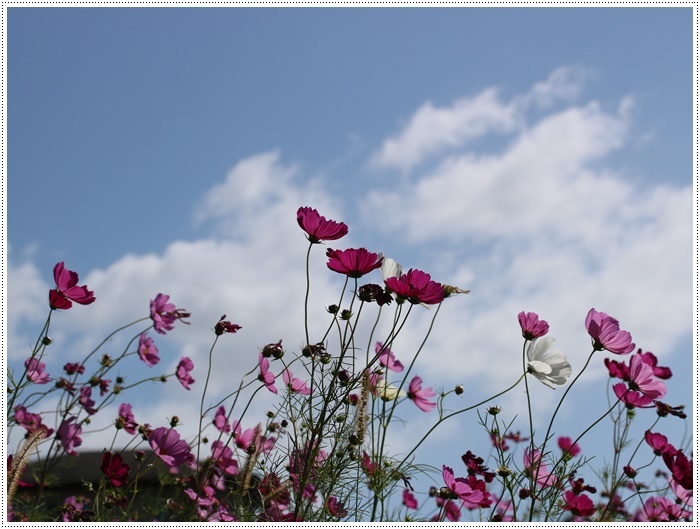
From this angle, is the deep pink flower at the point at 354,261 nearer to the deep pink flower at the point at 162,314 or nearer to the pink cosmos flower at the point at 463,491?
the pink cosmos flower at the point at 463,491

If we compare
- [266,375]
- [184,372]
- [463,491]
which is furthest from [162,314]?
[463,491]

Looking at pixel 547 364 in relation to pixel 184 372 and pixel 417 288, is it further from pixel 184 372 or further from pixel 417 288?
pixel 184 372

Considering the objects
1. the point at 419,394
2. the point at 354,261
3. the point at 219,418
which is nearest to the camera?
the point at 354,261

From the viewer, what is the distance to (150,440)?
1.95 m

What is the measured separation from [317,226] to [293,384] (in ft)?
1.47

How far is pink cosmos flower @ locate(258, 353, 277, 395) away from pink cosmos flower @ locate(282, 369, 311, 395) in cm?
3

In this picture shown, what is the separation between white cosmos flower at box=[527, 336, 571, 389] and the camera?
164 cm

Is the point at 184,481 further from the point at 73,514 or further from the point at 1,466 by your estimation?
the point at 1,466

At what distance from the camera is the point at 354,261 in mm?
1495

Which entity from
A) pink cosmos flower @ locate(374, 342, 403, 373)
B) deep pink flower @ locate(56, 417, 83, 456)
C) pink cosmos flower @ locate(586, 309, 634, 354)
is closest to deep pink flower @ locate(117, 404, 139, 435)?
deep pink flower @ locate(56, 417, 83, 456)

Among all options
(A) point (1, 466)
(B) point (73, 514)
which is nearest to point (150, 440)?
Answer: (B) point (73, 514)

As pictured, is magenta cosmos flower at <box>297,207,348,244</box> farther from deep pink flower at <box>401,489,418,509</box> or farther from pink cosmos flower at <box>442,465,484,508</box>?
deep pink flower at <box>401,489,418,509</box>

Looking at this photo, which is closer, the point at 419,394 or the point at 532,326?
the point at 532,326

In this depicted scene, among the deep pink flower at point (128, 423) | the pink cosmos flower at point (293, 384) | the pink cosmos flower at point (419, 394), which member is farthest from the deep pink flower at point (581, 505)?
the deep pink flower at point (128, 423)
